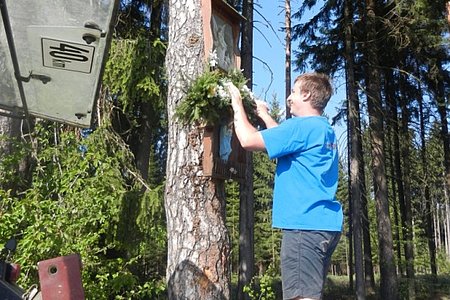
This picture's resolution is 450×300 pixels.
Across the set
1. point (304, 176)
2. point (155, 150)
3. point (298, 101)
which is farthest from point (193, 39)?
point (155, 150)

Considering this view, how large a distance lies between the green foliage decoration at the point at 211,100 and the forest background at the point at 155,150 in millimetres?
1611

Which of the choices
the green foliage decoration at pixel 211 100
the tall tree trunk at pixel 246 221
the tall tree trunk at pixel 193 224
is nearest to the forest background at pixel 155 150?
the tall tree trunk at pixel 246 221

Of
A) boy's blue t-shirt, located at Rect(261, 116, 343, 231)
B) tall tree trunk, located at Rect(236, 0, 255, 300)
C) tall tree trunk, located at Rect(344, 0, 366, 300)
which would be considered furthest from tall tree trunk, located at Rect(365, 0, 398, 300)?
boy's blue t-shirt, located at Rect(261, 116, 343, 231)

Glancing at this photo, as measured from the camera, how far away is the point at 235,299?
47.8ft

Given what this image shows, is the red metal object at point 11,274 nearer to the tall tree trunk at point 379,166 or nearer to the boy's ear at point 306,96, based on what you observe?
the boy's ear at point 306,96

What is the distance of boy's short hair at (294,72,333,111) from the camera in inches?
105

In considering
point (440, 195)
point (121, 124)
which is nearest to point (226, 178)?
point (121, 124)

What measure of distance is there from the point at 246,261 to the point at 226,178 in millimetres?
10104

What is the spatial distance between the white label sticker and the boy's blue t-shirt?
0.98 m

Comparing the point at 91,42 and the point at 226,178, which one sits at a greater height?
the point at 91,42

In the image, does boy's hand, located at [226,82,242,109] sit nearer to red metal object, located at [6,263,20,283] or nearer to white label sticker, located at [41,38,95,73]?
white label sticker, located at [41,38,95,73]

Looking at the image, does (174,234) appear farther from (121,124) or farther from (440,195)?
(440,195)

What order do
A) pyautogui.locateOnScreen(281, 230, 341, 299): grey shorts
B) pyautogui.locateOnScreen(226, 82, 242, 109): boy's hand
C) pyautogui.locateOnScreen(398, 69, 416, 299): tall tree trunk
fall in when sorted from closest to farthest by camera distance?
pyautogui.locateOnScreen(281, 230, 341, 299): grey shorts < pyautogui.locateOnScreen(226, 82, 242, 109): boy's hand < pyautogui.locateOnScreen(398, 69, 416, 299): tall tree trunk

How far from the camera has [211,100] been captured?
334cm
